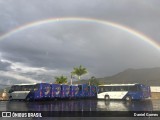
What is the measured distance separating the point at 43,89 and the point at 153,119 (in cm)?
2963

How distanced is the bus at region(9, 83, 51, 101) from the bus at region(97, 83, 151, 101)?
12.5m

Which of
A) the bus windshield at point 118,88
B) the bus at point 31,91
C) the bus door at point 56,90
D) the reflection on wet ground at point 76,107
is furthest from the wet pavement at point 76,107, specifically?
the bus windshield at point 118,88

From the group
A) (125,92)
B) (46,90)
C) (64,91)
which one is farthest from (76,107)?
(125,92)

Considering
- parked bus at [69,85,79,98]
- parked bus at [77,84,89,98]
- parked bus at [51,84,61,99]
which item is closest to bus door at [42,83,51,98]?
parked bus at [51,84,61,99]

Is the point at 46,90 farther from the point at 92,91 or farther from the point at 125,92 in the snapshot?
the point at 125,92

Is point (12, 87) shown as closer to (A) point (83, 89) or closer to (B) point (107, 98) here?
(A) point (83, 89)

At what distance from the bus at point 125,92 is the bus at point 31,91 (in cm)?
1246

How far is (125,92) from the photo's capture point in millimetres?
47531

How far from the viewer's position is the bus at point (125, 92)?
46.7 meters

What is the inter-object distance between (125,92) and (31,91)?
17674mm

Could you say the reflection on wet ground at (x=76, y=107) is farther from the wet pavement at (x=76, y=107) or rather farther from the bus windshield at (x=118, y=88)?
the bus windshield at (x=118, y=88)

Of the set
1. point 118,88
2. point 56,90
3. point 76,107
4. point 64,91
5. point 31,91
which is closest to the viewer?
point 76,107

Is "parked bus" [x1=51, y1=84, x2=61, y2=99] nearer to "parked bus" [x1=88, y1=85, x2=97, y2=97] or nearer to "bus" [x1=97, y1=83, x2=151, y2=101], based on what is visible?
"bus" [x1=97, y1=83, x2=151, y2=101]

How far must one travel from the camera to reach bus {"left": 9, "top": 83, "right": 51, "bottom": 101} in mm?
41312
